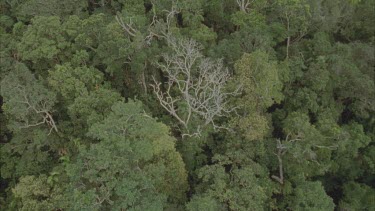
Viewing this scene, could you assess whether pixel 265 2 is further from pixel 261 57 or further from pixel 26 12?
pixel 26 12

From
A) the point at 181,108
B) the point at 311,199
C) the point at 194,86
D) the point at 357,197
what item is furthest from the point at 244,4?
the point at 357,197

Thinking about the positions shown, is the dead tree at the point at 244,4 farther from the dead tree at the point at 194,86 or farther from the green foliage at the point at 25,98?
the green foliage at the point at 25,98

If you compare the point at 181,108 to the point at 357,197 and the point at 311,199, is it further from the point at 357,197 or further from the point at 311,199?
the point at 357,197

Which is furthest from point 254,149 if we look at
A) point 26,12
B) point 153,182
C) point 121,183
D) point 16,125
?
point 26,12

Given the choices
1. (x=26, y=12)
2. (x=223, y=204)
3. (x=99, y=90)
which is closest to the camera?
(x=223, y=204)

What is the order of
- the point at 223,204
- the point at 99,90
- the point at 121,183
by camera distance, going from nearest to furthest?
the point at 121,183
the point at 223,204
the point at 99,90

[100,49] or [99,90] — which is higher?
[100,49]

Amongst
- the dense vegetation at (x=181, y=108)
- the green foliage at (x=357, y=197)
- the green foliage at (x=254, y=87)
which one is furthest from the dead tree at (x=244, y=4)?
the green foliage at (x=357, y=197)
